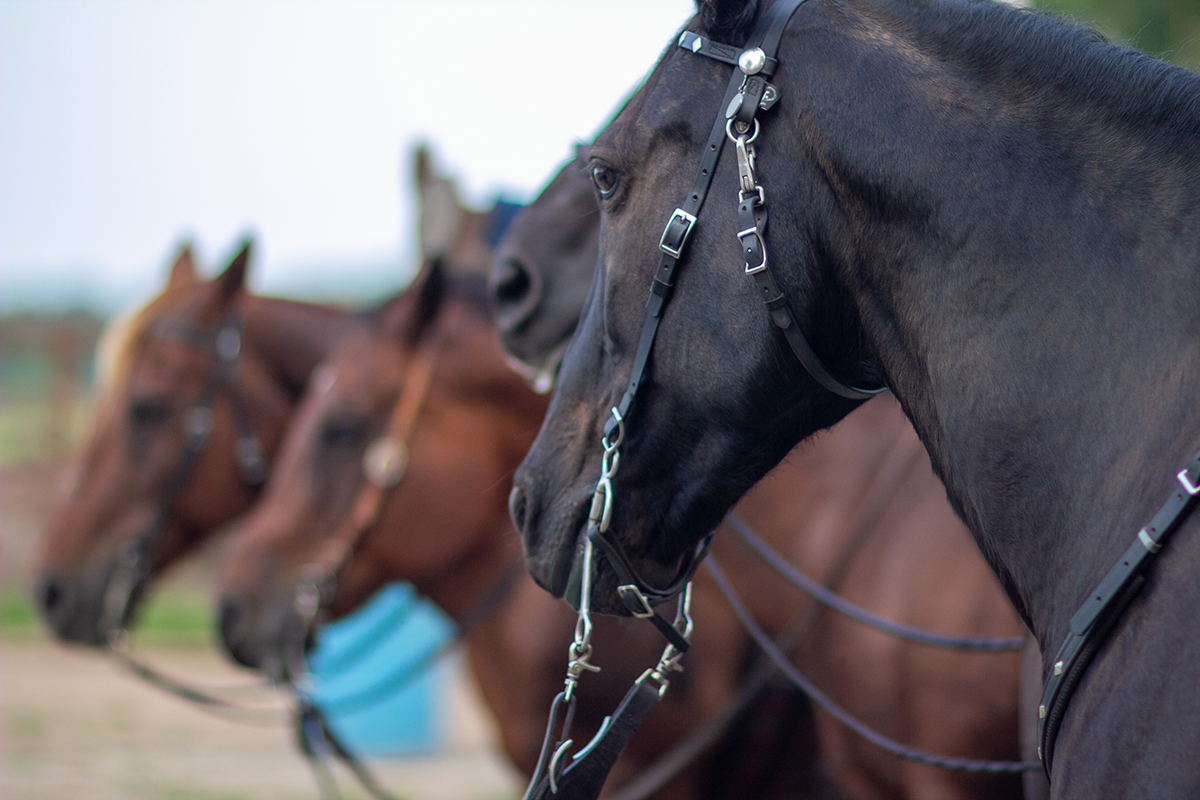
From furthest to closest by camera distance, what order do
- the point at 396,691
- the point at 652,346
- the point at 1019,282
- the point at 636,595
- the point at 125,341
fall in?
1. the point at 396,691
2. the point at 125,341
3. the point at 636,595
4. the point at 652,346
5. the point at 1019,282

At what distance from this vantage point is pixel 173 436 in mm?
4332

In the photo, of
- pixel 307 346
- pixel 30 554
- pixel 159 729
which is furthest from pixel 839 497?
pixel 30 554

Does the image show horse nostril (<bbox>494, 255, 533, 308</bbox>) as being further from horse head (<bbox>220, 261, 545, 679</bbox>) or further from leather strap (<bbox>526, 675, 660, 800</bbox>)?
leather strap (<bbox>526, 675, 660, 800</bbox>)

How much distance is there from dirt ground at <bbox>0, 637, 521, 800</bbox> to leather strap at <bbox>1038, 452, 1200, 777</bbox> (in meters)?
3.86

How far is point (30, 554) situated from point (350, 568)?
9.11 m

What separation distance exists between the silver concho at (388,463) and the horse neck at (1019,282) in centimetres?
226

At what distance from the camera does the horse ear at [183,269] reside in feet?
16.1

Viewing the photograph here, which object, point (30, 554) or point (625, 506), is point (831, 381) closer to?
point (625, 506)

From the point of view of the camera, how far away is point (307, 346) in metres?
4.53

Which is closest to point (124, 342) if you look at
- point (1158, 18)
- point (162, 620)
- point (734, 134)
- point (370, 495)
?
point (370, 495)

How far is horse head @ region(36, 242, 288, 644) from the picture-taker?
4289 mm

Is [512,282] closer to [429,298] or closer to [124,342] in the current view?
[429,298]

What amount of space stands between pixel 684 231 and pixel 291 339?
347cm

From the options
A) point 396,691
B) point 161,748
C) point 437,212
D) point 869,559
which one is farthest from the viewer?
point 161,748
